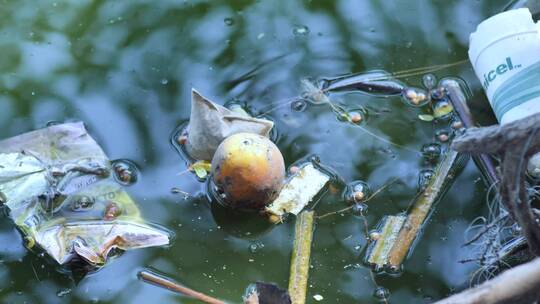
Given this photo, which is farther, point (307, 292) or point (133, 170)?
point (133, 170)

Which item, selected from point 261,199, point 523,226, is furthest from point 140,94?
point 523,226

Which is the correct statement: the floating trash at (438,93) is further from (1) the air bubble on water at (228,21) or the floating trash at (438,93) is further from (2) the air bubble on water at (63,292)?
(2) the air bubble on water at (63,292)

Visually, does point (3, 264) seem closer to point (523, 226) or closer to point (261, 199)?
point (261, 199)

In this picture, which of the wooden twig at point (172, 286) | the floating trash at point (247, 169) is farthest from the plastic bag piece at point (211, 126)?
the wooden twig at point (172, 286)

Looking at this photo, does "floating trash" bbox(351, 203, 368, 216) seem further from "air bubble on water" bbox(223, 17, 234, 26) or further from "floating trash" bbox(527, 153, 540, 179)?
"air bubble on water" bbox(223, 17, 234, 26)

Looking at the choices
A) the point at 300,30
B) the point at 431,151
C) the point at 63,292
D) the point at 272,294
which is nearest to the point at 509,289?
the point at 272,294
